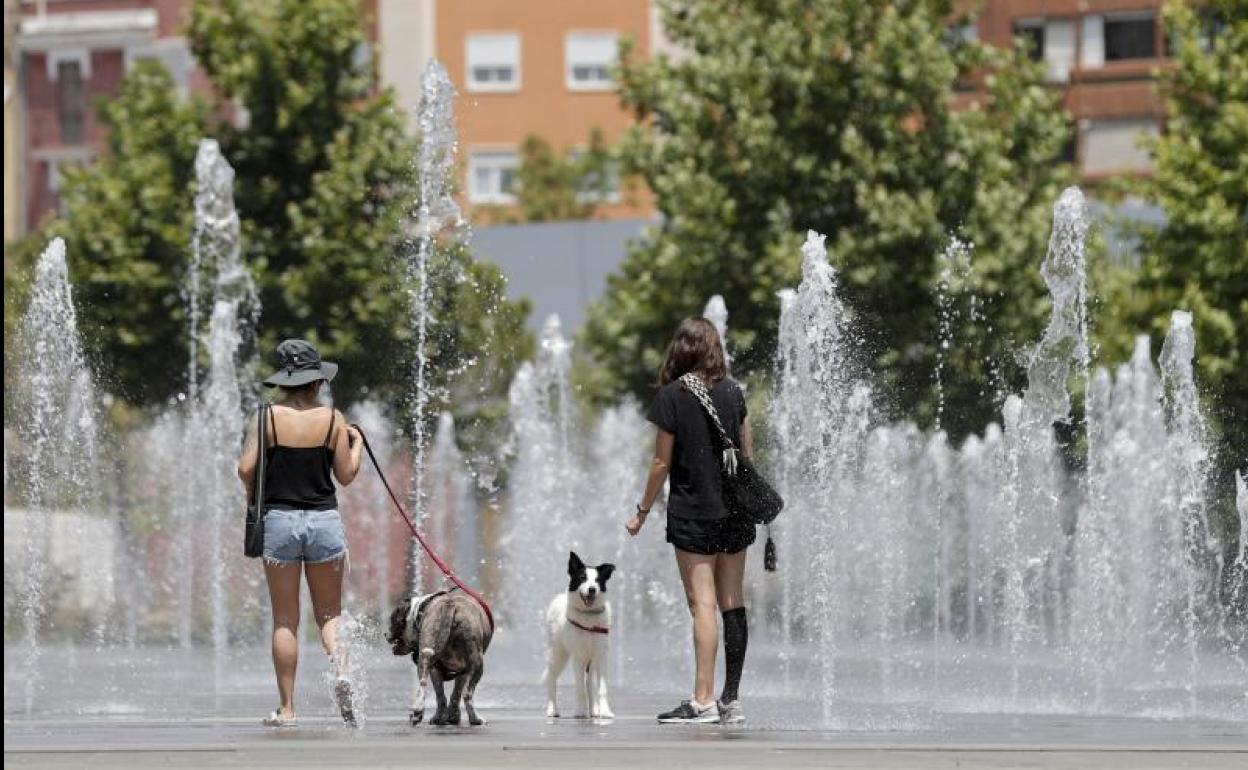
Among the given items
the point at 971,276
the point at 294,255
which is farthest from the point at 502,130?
the point at 971,276

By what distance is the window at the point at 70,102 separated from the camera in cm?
6112

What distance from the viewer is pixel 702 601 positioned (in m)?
11.5

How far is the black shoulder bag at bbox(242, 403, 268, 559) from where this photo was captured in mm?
11156

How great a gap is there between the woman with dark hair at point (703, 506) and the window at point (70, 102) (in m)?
51.1

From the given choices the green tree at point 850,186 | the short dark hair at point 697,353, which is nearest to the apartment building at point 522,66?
the green tree at point 850,186

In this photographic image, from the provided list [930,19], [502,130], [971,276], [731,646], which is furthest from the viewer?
[502,130]

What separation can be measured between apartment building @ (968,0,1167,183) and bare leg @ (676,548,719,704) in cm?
3925

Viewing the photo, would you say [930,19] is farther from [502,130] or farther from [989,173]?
[502,130]

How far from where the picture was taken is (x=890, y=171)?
32438 millimetres

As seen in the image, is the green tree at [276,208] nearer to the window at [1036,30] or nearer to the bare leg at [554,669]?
the window at [1036,30]

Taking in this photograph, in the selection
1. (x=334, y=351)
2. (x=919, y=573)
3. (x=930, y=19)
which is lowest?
(x=919, y=573)

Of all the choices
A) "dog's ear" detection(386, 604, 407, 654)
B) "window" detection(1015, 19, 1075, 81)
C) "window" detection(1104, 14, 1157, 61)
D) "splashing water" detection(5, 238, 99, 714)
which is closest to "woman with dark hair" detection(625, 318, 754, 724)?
"dog's ear" detection(386, 604, 407, 654)

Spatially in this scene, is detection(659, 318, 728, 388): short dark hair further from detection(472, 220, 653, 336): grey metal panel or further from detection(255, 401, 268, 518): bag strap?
detection(472, 220, 653, 336): grey metal panel

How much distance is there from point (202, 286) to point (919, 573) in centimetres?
1009
